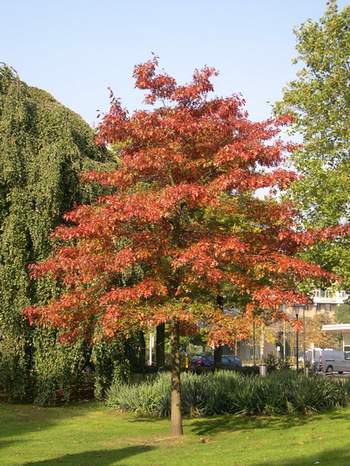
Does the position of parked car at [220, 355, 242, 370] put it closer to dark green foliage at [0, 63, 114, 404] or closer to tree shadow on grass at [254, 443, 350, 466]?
dark green foliage at [0, 63, 114, 404]

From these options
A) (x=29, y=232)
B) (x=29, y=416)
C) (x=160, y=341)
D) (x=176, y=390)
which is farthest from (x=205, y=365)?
(x=176, y=390)

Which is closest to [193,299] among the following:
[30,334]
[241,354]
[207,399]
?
[207,399]

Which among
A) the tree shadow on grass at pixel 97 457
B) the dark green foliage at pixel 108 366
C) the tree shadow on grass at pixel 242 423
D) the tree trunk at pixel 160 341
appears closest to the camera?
the tree shadow on grass at pixel 97 457

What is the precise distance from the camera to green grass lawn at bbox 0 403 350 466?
32.3 feet

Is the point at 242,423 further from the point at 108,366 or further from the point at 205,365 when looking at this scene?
the point at 205,365

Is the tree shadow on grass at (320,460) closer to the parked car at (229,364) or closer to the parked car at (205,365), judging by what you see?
the parked car at (205,365)

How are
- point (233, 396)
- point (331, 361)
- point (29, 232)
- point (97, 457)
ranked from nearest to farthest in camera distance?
point (97, 457) → point (233, 396) → point (29, 232) → point (331, 361)

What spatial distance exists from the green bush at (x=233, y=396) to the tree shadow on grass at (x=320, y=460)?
246 inches

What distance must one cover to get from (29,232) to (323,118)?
11.3 metres

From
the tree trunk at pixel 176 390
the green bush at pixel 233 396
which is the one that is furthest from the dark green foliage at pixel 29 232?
the tree trunk at pixel 176 390

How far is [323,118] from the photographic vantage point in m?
22.8

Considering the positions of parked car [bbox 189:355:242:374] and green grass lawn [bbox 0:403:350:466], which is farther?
parked car [bbox 189:355:242:374]

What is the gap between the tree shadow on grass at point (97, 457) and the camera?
9.83 m

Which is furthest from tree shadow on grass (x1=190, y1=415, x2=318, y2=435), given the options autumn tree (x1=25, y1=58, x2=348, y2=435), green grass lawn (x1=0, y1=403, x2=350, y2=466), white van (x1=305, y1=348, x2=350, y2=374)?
white van (x1=305, y1=348, x2=350, y2=374)
